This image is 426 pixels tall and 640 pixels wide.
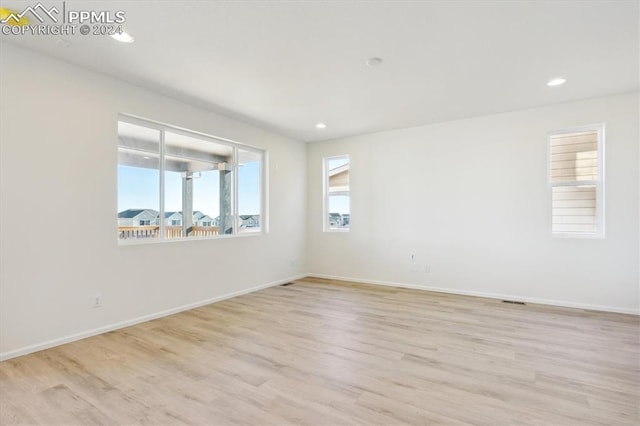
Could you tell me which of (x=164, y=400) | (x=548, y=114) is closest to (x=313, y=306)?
(x=164, y=400)

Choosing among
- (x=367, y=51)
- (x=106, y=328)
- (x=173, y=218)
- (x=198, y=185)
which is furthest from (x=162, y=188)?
(x=367, y=51)

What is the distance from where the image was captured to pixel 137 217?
11.9 feet

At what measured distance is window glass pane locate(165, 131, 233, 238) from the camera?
4.04m

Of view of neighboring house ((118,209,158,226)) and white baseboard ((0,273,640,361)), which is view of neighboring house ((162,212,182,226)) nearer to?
view of neighboring house ((118,209,158,226))

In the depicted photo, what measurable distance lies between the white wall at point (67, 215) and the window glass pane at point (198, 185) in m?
0.28

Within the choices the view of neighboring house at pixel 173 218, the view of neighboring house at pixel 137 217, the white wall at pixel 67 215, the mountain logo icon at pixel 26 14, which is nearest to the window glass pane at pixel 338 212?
the white wall at pixel 67 215

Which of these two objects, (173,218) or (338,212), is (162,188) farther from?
(338,212)

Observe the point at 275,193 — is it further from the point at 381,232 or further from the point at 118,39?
the point at 118,39

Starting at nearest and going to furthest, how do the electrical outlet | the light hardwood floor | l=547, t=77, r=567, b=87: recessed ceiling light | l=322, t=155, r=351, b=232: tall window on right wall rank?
the light hardwood floor < the electrical outlet < l=547, t=77, r=567, b=87: recessed ceiling light < l=322, t=155, r=351, b=232: tall window on right wall

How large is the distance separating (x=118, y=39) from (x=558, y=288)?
225 inches

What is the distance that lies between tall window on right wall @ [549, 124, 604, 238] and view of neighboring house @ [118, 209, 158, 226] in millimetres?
5264

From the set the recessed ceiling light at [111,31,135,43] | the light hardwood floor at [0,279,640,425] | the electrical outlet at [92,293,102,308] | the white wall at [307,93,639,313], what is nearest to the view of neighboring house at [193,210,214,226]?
the light hardwood floor at [0,279,640,425]

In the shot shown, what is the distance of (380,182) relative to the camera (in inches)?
219

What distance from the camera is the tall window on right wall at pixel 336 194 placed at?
19.7 ft
